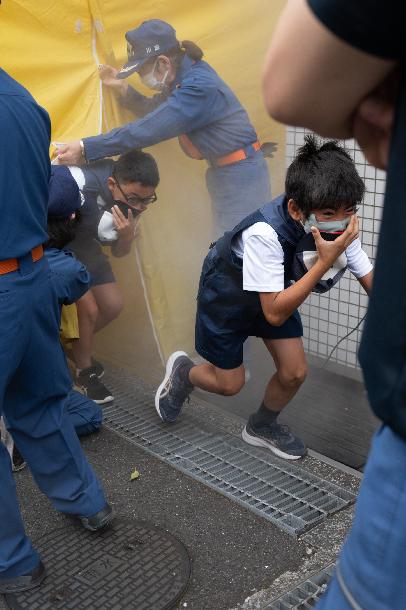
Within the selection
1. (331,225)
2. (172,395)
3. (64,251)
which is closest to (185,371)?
(172,395)

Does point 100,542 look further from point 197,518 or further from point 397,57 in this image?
point 397,57

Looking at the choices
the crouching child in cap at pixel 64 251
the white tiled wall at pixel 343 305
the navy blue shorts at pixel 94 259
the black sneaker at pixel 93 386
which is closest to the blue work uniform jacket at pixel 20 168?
the crouching child in cap at pixel 64 251

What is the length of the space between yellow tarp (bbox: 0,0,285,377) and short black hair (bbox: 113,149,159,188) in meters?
0.32

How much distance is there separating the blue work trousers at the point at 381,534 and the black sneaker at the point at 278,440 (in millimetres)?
2549

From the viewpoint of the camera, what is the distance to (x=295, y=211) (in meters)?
3.18

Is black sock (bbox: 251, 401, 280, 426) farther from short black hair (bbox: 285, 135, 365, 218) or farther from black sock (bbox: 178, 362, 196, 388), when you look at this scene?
short black hair (bbox: 285, 135, 365, 218)

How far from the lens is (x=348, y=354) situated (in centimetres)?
491

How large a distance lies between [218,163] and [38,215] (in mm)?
2072

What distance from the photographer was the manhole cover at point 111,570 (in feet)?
9.38

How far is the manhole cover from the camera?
9.38 feet

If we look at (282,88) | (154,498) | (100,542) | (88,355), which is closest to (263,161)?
(88,355)

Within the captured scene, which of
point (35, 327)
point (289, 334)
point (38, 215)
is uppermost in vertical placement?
point (38, 215)

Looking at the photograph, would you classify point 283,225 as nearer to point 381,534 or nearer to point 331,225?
point 331,225

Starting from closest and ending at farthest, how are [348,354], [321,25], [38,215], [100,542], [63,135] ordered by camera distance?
1. [321,25]
2. [38,215]
3. [100,542]
4. [63,135]
5. [348,354]
